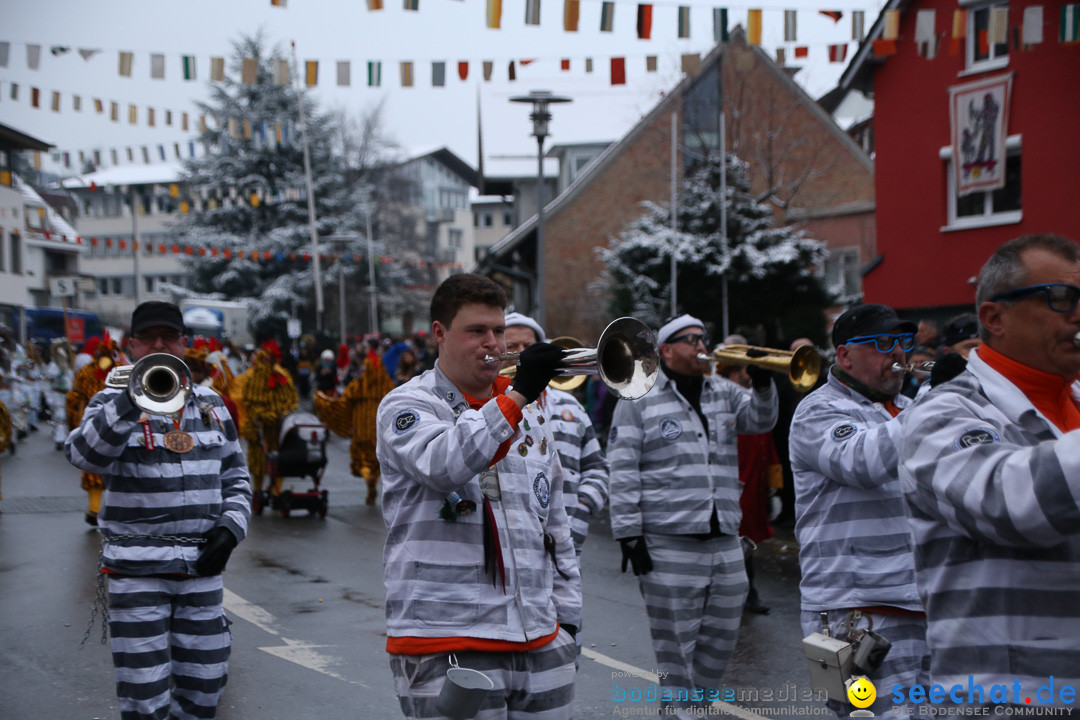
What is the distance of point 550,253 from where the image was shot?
3825cm

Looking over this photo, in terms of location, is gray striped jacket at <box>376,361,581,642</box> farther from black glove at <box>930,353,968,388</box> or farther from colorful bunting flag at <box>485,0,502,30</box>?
colorful bunting flag at <box>485,0,502,30</box>

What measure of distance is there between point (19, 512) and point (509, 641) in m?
11.8

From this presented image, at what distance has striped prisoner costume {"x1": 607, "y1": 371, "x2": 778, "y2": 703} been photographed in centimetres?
567

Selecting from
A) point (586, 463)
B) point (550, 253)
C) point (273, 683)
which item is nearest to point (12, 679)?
point (273, 683)

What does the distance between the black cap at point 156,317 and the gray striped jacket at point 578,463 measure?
74.5 inches

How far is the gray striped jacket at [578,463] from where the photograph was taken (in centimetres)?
579

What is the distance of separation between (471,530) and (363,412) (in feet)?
39.0

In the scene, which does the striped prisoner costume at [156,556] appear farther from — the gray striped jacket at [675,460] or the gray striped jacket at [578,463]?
the gray striped jacket at [675,460]

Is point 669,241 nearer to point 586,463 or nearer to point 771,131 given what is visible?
point 771,131

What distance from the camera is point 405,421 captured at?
3.48 meters

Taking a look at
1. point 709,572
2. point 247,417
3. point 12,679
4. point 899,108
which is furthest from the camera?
point 899,108

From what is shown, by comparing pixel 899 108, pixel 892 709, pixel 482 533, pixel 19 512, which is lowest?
pixel 19 512

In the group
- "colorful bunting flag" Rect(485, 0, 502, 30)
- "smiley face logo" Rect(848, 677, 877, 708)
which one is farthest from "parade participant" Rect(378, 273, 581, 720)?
"colorful bunting flag" Rect(485, 0, 502, 30)

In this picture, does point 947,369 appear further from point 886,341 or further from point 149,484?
point 149,484
